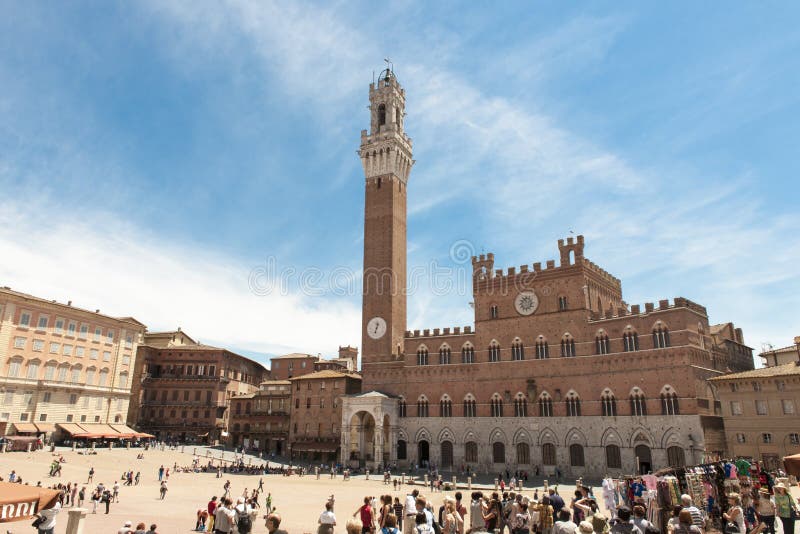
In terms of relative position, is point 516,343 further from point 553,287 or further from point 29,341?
point 29,341

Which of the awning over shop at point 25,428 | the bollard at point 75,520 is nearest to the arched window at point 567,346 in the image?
the bollard at point 75,520

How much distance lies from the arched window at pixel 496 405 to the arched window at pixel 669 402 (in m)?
13.8

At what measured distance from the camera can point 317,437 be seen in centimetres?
5844

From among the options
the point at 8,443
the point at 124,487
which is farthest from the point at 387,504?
the point at 8,443

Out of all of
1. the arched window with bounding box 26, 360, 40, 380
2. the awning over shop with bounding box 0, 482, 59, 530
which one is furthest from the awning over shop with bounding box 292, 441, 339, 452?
the awning over shop with bounding box 0, 482, 59, 530

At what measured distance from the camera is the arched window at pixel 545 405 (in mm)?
47531

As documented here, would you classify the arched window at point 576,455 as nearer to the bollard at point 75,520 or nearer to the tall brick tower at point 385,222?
the tall brick tower at point 385,222

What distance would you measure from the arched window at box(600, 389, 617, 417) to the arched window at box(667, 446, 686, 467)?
186 inches

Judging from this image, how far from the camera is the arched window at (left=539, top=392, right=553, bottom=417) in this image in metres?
47.5

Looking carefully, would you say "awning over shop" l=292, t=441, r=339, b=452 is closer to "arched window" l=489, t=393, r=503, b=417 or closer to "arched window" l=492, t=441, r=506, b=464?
"arched window" l=492, t=441, r=506, b=464

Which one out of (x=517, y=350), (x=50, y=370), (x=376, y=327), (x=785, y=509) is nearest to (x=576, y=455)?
(x=517, y=350)

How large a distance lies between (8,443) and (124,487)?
1587 centimetres

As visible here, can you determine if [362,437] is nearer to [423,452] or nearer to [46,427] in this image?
[423,452]

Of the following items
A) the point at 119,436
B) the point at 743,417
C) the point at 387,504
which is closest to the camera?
→ the point at 387,504
